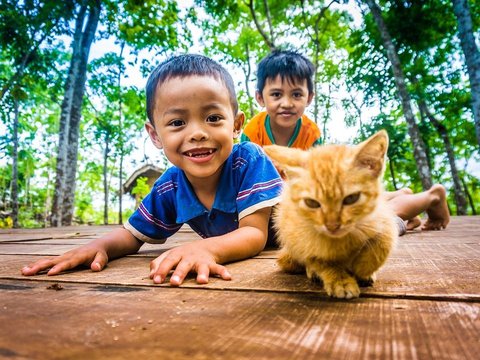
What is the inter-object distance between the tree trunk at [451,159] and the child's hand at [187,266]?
10.8m

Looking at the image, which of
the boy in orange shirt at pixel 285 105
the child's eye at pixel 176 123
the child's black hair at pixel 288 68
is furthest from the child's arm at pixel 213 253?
the child's black hair at pixel 288 68

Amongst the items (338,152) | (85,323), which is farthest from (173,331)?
(338,152)

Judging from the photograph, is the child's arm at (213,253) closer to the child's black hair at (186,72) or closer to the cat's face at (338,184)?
the cat's face at (338,184)

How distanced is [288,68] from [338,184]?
12.1ft

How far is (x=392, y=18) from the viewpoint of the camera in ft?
31.9

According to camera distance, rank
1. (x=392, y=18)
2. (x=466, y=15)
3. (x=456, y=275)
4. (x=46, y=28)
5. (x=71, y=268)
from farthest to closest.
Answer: (x=392, y=18), (x=46, y=28), (x=466, y=15), (x=71, y=268), (x=456, y=275)

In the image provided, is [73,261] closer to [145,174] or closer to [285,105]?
[285,105]

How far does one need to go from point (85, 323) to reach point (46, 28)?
33.8ft

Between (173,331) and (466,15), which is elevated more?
(466,15)

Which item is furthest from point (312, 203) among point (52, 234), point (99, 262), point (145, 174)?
point (145, 174)

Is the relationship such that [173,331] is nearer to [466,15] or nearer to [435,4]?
[466,15]

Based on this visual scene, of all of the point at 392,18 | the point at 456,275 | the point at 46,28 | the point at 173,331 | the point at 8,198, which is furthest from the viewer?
the point at 8,198

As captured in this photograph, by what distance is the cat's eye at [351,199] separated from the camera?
1.41 metres

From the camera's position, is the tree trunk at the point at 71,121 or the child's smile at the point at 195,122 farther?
the tree trunk at the point at 71,121
